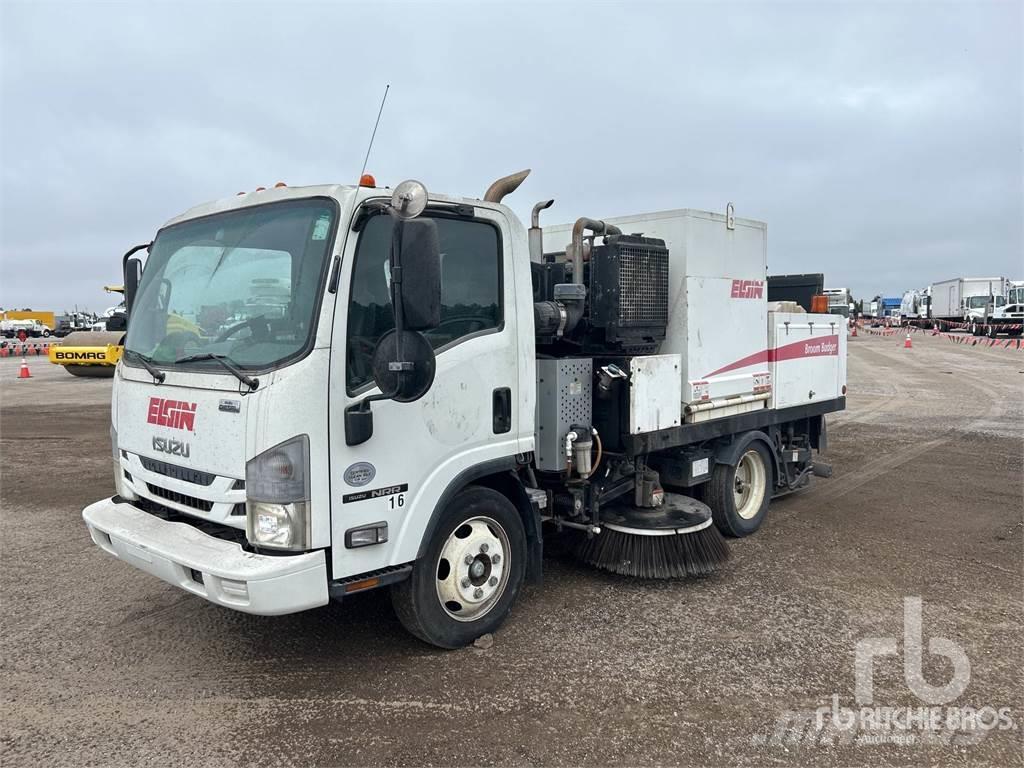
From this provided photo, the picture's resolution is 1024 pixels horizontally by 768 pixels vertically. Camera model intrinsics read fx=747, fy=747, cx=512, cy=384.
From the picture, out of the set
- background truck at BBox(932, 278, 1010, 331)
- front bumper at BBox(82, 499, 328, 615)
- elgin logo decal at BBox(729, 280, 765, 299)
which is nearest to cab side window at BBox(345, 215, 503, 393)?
front bumper at BBox(82, 499, 328, 615)

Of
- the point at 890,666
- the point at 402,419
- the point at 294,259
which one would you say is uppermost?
the point at 294,259

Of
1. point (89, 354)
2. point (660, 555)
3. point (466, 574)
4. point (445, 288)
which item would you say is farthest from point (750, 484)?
point (89, 354)

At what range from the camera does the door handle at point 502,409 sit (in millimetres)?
4032

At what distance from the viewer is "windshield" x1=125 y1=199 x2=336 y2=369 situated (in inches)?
131

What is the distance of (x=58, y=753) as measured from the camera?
10.1ft

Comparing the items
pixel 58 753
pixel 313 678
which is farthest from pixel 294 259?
pixel 58 753

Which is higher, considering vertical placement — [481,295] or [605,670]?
[481,295]

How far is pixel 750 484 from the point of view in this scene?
6.49 m

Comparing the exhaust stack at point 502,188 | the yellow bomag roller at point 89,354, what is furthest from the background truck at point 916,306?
the exhaust stack at point 502,188

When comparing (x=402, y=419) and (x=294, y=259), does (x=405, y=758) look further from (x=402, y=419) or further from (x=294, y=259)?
(x=294, y=259)

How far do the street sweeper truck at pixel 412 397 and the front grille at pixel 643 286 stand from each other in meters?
0.02

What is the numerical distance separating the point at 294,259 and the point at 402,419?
0.89 m

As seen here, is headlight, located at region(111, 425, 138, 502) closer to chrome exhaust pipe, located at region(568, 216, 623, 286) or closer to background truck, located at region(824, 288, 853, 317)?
chrome exhaust pipe, located at region(568, 216, 623, 286)

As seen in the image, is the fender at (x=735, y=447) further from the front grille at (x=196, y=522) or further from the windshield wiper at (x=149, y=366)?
the windshield wiper at (x=149, y=366)
